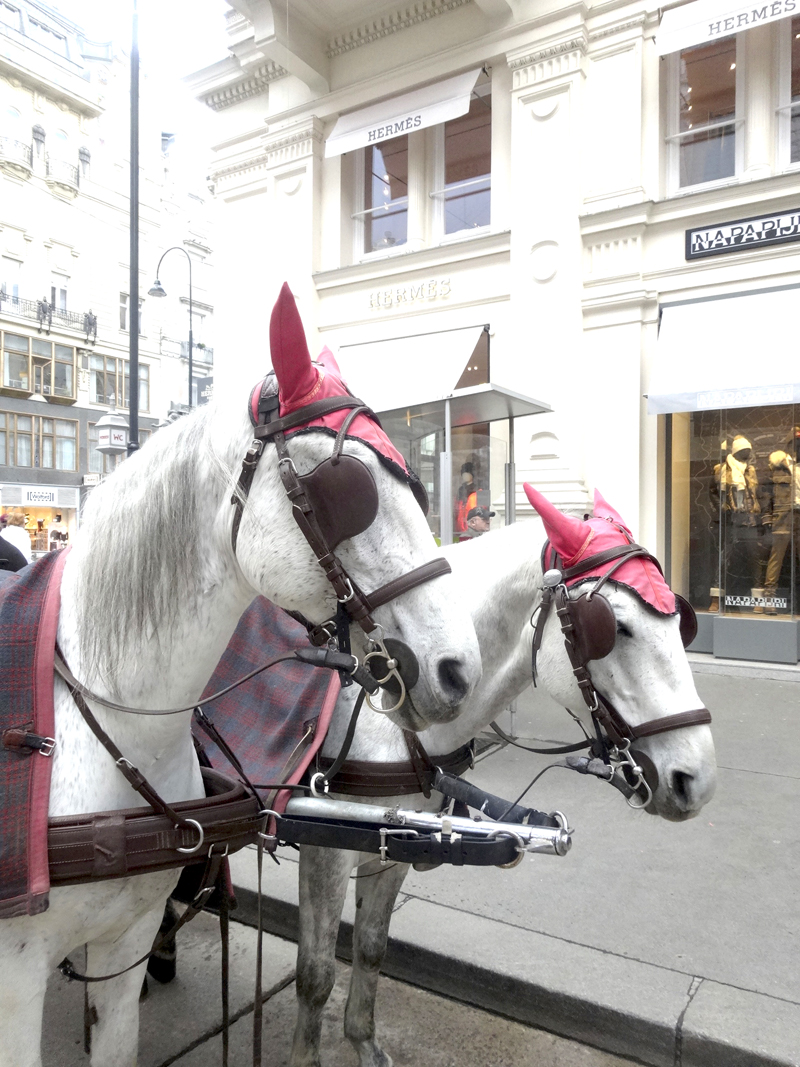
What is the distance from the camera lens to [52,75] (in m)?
30.0

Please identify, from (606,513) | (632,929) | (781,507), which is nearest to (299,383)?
(606,513)

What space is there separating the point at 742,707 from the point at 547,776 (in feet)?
7.96

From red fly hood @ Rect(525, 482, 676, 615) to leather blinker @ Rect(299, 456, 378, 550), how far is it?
3.27 feet

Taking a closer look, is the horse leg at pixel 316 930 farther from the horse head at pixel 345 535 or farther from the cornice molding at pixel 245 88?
the cornice molding at pixel 245 88

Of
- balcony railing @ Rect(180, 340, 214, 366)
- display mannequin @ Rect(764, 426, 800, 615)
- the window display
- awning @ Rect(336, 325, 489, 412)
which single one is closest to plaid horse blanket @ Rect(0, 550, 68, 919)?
awning @ Rect(336, 325, 489, 412)

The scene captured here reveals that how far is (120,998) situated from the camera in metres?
1.73

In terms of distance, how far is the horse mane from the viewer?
141 centimetres

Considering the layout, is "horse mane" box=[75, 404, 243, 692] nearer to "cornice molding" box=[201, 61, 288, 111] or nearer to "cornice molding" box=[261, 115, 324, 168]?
"cornice molding" box=[261, 115, 324, 168]

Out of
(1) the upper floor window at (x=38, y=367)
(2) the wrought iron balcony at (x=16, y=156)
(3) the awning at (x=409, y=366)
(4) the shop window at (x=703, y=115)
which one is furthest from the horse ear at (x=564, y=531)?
(2) the wrought iron balcony at (x=16, y=156)

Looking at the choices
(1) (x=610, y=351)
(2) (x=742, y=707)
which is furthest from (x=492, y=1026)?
(1) (x=610, y=351)

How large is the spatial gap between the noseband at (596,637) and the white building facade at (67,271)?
29086 mm

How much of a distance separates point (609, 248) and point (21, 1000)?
911 centimetres

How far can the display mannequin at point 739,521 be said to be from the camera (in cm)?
827

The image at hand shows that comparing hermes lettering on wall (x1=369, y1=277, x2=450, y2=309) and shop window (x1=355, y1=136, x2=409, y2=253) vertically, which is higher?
shop window (x1=355, y1=136, x2=409, y2=253)
